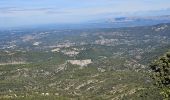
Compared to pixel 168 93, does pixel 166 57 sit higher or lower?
higher

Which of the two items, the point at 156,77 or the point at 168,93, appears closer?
the point at 168,93

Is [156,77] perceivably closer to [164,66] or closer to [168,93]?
[164,66]

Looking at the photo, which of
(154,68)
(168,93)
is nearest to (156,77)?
(154,68)

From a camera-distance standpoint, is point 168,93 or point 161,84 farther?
point 161,84

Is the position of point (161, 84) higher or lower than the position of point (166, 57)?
lower

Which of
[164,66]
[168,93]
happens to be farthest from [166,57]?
[168,93]

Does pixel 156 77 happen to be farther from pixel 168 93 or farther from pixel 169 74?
pixel 168 93

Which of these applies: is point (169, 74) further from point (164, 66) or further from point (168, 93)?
point (168, 93)
